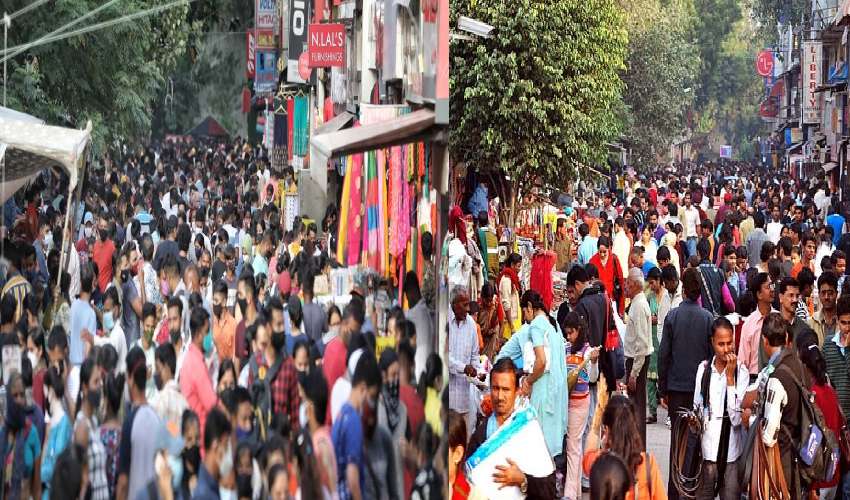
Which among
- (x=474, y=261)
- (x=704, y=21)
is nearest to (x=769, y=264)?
(x=474, y=261)

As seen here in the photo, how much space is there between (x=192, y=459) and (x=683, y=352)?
16.6ft

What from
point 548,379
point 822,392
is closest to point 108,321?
point 548,379

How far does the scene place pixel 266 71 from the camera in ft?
24.0

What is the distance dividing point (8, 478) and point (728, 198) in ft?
67.9

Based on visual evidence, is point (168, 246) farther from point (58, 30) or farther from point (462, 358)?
point (462, 358)

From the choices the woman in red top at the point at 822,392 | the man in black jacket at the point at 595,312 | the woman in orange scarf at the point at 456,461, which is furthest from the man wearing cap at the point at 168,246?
the man in black jacket at the point at 595,312

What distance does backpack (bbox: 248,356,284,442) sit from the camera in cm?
674

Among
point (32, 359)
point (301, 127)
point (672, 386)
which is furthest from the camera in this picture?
point (672, 386)

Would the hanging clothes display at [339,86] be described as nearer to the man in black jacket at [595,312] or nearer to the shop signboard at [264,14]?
the shop signboard at [264,14]

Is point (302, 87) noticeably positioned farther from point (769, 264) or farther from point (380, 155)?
point (769, 264)

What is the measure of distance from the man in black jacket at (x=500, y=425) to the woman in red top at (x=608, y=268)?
283 inches

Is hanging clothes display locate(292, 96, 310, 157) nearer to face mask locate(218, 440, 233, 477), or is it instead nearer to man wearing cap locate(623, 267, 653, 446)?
face mask locate(218, 440, 233, 477)

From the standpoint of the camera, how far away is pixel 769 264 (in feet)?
47.7

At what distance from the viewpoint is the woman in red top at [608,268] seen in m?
15.6
